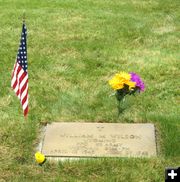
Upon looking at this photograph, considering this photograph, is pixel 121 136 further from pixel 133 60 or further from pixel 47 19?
pixel 47 19

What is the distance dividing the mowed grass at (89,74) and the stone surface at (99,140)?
0.52ft

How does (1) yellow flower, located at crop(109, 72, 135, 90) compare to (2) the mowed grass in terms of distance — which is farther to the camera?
(1) yellow flower, located at crop(109, 72, 135, 90)

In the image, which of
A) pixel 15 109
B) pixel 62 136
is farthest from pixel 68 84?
pixel 62 136

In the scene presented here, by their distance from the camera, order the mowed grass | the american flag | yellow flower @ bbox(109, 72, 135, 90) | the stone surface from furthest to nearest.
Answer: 1. yellow flower @ bbox(109, 72, 135, 90)
2. the american flag
3. the stone surface
4. the mowed grass

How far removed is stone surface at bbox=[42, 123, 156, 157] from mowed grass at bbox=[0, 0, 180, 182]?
158mm

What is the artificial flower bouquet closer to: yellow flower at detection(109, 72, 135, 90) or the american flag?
yellow flower at detection(109, 72, 135, 90)

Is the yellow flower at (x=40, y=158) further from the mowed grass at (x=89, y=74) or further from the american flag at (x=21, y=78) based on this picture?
the american flag at (x=21, y=78)

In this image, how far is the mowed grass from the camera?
6.10 metres

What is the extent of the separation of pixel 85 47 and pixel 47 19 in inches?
104

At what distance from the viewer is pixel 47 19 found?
42.7ft

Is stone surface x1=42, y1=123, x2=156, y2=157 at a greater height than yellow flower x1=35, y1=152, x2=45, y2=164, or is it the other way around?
yellow flower x1=35, y1=152, x2=45, y2=164

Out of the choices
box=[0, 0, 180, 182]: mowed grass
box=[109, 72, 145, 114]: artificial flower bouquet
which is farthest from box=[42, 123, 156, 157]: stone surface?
box=[109, 72, 145, 114]: artificial flower bouquet

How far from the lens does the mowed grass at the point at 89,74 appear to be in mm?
6098

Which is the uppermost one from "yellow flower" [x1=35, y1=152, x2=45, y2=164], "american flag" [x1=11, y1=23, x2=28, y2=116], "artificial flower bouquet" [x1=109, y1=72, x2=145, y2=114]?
"american flag" [x1=11, y1=23, x2=28, y2=116]
